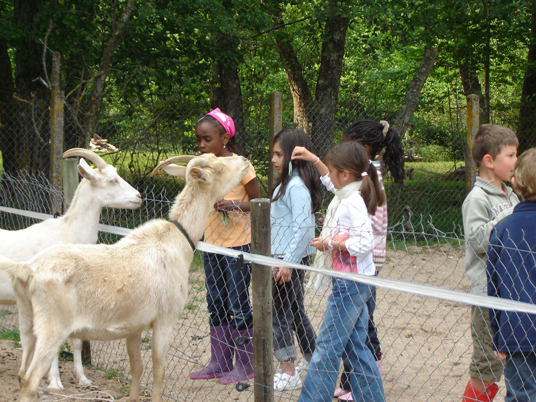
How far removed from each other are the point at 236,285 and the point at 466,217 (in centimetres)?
148

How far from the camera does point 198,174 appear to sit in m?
2.86

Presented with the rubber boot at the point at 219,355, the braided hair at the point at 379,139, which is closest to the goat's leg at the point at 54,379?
the rubber boot at the point at 219,355

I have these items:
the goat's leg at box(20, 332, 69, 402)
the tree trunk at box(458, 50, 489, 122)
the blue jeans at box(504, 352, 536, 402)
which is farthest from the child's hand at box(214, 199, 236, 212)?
the tree trunk at box(458, 50, 489, 122)

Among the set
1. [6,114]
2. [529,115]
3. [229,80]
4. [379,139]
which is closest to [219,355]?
[379,139]

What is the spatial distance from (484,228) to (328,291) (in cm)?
302

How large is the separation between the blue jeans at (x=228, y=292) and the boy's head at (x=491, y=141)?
5.17 ft

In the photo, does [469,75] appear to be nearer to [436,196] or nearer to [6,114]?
[436,196]

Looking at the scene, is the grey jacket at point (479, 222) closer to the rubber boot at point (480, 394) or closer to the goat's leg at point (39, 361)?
the rubber boot at point (480, 394)

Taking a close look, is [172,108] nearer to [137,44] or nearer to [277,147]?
[137,44]

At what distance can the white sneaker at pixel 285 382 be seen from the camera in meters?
3.37

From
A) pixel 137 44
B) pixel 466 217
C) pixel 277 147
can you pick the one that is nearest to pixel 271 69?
pixel 137 44

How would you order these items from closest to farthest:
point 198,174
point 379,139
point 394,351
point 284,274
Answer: point 198,174, point 284,274, point 379,139, point 394,351

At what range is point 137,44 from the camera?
776 cm

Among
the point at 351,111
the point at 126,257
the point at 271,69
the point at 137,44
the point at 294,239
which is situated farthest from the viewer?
the point at 271,69
